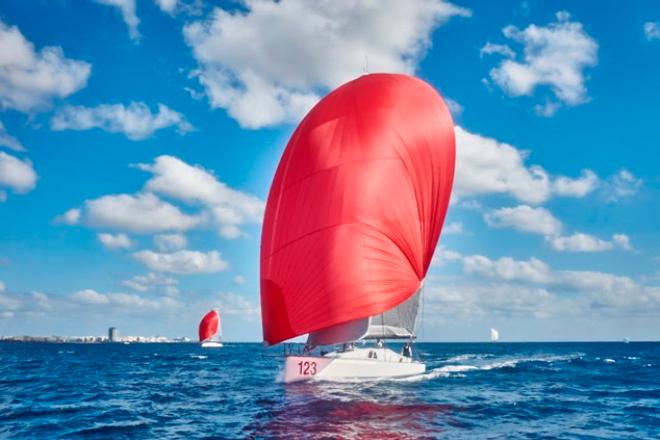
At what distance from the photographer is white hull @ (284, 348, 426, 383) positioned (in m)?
23.1

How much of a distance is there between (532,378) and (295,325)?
17893mm

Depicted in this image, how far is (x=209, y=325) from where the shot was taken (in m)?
102

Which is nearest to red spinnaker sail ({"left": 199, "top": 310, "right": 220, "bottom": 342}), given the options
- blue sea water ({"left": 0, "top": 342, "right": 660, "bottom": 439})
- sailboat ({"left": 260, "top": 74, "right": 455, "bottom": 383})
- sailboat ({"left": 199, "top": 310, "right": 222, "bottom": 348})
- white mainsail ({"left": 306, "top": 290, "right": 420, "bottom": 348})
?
sailboat ({"left": 199, "top": 310, "right": 222, "bottom": 348})

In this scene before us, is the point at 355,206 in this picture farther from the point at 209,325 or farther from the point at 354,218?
the point at 209,325

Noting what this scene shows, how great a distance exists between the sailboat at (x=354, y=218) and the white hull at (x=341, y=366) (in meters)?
0.04

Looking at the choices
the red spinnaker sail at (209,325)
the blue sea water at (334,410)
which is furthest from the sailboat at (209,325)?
the blue sea water at (334,410)

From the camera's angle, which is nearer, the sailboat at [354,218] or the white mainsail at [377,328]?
the sailboat at [354,218]

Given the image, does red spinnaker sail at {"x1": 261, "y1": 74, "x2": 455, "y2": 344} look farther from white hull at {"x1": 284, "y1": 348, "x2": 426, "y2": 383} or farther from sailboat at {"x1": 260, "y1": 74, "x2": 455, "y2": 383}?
white hull at {"x1": 284, "y1": 348, "x2": 426, "y2": 383}

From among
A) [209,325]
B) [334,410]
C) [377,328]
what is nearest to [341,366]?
[377,328]

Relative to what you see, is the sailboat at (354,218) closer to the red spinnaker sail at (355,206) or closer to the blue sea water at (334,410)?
the red spinnaker sail at (355,206)

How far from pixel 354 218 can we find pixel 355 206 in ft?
1.62

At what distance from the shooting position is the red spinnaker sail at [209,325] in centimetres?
10062

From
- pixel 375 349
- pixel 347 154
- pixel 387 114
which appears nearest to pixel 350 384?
pixel 375 349

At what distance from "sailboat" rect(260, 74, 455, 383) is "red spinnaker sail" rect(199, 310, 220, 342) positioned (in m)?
79.0
